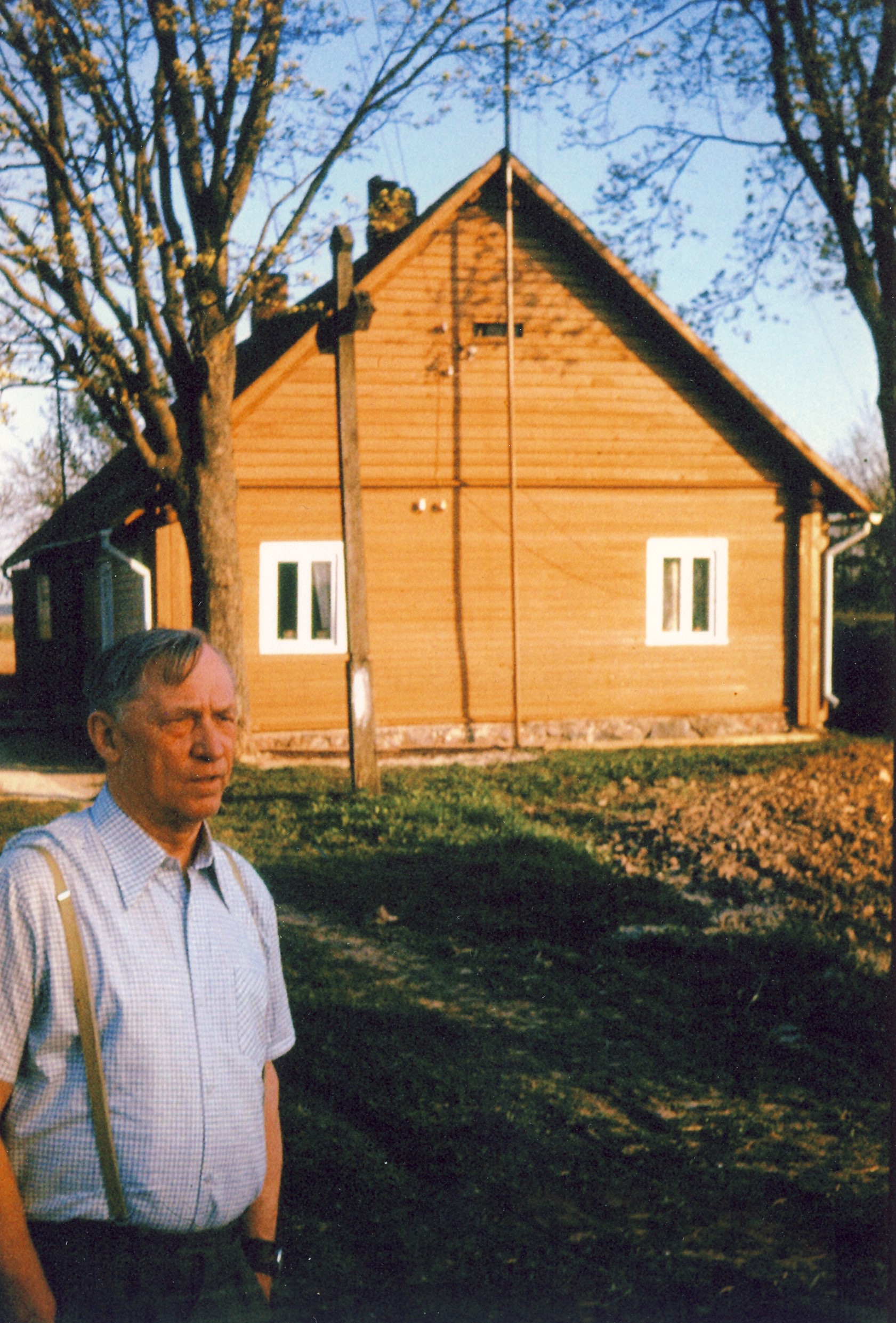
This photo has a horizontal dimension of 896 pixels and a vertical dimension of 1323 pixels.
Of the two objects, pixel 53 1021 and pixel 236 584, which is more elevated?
pixel 236 584

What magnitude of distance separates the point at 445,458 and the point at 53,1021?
51.9ft

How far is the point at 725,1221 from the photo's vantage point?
158 inches

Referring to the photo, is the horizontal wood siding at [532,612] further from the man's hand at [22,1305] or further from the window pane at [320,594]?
the man's hand at [22,1305]

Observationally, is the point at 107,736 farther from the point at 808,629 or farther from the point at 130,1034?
the point at 808,629

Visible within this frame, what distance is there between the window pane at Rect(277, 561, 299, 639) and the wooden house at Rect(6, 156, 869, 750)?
4 cm

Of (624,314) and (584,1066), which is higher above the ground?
(624,314)

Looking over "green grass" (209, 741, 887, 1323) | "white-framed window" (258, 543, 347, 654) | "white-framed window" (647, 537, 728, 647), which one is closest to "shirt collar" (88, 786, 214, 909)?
"green grass" (209, 741, 887, 1323)

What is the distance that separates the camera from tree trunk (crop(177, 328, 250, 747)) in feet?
46.9

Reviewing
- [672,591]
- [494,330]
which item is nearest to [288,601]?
[494,330]

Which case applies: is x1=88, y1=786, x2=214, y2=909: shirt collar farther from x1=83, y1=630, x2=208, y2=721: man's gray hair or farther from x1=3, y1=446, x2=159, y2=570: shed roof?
x1=3, y1=446, x2=159, y2=570: shed roof

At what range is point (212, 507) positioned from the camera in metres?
14.4

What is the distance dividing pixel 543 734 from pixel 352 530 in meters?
6.71

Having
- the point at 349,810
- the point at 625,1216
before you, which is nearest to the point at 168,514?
the point at 349,810

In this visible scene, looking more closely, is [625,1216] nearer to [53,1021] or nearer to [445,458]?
[53,1021]
